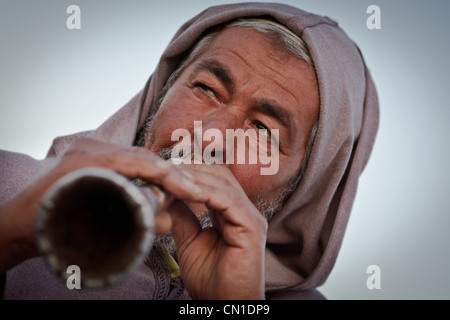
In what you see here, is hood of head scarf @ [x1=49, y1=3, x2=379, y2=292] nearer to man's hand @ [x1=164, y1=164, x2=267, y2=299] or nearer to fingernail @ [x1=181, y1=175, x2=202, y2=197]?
man's hand @ [x1=164, y1=164, x2=267, y2=299]

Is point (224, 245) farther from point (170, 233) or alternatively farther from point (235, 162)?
point (235, 162)

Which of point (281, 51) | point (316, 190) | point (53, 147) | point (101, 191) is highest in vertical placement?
A: point (281, 51)

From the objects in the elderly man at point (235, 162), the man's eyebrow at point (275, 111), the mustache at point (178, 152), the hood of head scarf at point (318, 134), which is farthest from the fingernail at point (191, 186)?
the hood of head scarf at point (318, 134)

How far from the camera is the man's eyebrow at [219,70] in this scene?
1.87 m

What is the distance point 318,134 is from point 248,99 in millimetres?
524

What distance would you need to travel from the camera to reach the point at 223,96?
1.89m

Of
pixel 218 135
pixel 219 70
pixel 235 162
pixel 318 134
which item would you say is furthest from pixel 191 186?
pixel 318 134

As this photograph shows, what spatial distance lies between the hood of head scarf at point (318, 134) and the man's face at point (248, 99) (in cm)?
16

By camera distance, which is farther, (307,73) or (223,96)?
(307,73)

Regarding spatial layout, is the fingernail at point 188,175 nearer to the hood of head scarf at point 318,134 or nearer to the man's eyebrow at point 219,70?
the man's eyebrow at point 219,70

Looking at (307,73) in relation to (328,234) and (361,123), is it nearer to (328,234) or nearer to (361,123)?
(361,123)
